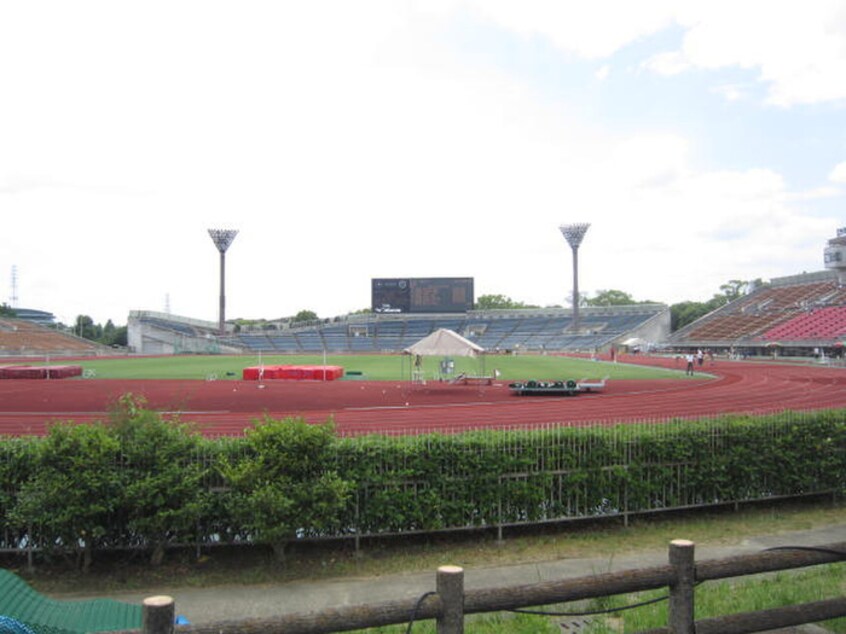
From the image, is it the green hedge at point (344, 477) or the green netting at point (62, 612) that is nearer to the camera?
the green netting at point (62, 612)

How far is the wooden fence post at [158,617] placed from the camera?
2.82 m

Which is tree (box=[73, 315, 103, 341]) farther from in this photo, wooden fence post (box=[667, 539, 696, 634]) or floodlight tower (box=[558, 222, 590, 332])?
wooden fence post (box=[667, 539, 696, 634])

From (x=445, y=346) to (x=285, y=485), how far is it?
19797mm

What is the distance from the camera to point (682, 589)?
12.0 ft

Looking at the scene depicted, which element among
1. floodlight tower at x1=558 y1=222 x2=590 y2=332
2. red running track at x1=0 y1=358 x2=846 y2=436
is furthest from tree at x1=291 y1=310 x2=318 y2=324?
red running track at x1=0 y1=358 x2=846 y2=436

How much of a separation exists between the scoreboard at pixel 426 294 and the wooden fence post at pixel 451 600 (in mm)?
95171

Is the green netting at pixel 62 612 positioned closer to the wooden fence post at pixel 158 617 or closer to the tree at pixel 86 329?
the wooden fence post at pixel 158 617

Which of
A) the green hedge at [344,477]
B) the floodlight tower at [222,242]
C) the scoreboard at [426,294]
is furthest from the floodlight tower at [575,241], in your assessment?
the green hedge at [344,477]

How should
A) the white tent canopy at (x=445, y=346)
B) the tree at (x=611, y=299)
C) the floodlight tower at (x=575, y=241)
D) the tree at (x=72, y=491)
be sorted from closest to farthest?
1. the tree at (x=72, y=491)
2. the white tent canopy at (x=445, y=346)
3. the floodlight tower at (x=575, y=241)
4. the tree at (x=611, y=299)

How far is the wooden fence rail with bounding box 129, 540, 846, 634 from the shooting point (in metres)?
3.06

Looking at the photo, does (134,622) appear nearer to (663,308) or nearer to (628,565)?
(628,565)

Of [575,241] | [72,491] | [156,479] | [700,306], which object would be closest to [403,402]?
[156,479]

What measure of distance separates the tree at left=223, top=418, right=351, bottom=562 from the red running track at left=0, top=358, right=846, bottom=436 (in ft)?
24.5

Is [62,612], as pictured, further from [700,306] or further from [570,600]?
[700,306]
